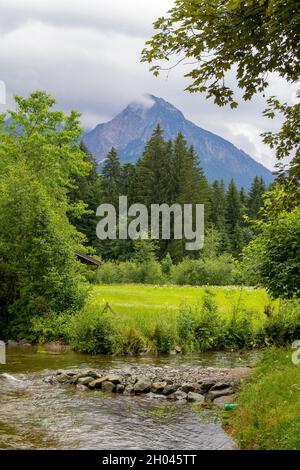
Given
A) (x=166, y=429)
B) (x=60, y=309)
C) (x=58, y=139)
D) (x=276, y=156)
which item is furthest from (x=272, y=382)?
(x=58, y=139)

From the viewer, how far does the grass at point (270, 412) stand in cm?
845

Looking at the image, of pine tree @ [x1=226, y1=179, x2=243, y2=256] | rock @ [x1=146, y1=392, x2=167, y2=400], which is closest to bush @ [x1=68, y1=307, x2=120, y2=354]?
Result: rock @ [x1=146, y1=392, x2=167, y2=400]

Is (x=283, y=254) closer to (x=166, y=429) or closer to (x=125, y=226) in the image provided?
(x=166, y=429)

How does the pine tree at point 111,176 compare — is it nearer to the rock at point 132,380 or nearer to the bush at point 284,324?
the bush at point 284,324

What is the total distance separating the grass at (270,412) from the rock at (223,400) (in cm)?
53

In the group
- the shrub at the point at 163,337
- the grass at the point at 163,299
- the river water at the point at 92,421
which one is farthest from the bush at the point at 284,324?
the river water at the point at 92,421

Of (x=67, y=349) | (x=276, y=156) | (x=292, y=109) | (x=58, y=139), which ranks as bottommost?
(x=67, y=349)

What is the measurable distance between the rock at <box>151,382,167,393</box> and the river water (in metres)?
0.71

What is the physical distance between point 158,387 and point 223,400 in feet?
6.81

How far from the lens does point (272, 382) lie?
11.3 meters

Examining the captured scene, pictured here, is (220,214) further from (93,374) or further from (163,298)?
(93,374)

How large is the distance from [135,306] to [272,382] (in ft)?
67.4

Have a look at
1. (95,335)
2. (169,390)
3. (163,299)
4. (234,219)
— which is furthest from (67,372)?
(234,219)

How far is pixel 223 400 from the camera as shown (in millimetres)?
13445
